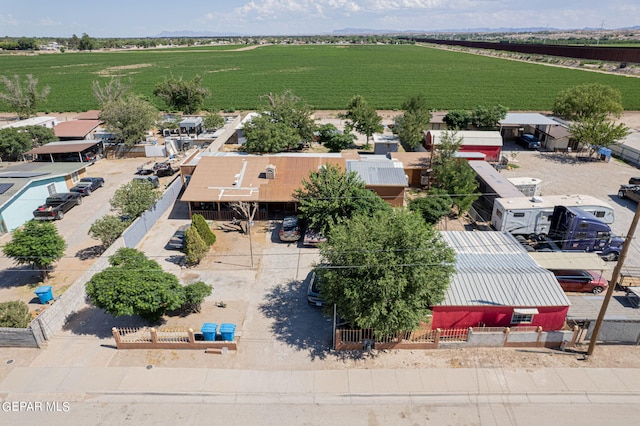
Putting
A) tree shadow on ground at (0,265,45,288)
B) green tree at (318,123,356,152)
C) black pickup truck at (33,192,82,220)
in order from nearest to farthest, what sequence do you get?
tree shadow on ground at (0,265,45,288) → black pickup truck at (33,192,82,220) → green tree at (318,123,356,152)

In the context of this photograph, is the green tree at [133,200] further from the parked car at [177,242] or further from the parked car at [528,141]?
the parked car at [528,141]

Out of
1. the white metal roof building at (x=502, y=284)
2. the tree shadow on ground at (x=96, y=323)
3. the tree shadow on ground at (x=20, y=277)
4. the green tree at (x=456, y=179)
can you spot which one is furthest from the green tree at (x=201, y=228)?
the green tree at (x=456, y=179)

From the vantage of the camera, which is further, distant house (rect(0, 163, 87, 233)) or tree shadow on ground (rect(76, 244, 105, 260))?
distant house (rect(0, 163, 87, 233))

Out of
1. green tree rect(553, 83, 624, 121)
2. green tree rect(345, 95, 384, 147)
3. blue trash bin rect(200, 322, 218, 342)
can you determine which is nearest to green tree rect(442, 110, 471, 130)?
green tree rect(345, 95, 384, 147)

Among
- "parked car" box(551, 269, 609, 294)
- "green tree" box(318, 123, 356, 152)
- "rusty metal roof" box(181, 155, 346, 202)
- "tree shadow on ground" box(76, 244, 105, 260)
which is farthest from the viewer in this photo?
"green tree" box(318, 123, 356, 152)

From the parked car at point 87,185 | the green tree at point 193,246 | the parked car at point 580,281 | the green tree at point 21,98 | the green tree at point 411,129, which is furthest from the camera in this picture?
the green tree at point 21,98

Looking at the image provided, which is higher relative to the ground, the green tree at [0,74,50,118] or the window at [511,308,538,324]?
the green tree at [0,74,50,118]

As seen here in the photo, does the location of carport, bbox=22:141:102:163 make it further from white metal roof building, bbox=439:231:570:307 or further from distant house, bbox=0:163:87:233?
white metal roof building, bbox=439:231:570:307

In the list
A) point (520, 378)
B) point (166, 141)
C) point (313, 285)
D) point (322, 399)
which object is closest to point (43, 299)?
point (313, 285)
